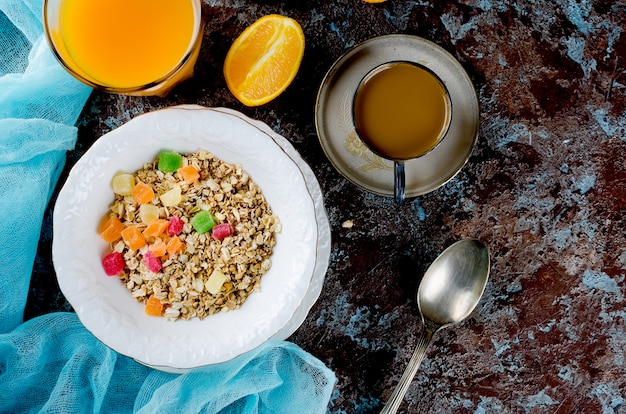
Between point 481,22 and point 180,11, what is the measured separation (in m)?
0.69

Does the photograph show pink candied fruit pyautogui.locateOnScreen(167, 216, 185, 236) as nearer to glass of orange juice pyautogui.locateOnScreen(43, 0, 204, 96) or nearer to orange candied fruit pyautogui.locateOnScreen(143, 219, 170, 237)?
orange candied fruit pyautogui.locateOnScreen(143, 219, 170, 237)

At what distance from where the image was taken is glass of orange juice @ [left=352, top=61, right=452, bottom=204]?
131 centimetres

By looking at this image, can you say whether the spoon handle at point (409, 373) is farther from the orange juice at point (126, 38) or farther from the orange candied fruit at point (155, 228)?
the orange juice at point (126, 38)

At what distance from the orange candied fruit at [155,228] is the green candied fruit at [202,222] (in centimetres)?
6

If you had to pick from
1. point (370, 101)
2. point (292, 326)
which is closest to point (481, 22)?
point (370, 101)

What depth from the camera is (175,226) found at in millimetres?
1304

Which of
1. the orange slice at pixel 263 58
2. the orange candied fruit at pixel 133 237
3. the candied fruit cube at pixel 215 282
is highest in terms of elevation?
the orange slice at pixel 263 58

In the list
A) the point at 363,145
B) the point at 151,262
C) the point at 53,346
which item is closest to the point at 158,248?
the point at 151,262

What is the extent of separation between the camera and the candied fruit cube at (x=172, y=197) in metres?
1.30

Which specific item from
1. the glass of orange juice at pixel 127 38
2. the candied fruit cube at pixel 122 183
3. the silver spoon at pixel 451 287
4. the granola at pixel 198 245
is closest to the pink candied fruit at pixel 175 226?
the granola at pixel 198 245

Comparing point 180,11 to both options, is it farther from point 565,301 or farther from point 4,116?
point 565,301

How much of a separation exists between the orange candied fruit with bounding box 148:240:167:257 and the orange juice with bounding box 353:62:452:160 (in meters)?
0.48

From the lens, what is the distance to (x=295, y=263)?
4.26ft

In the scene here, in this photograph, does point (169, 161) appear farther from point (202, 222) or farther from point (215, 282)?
point (215, 282)
